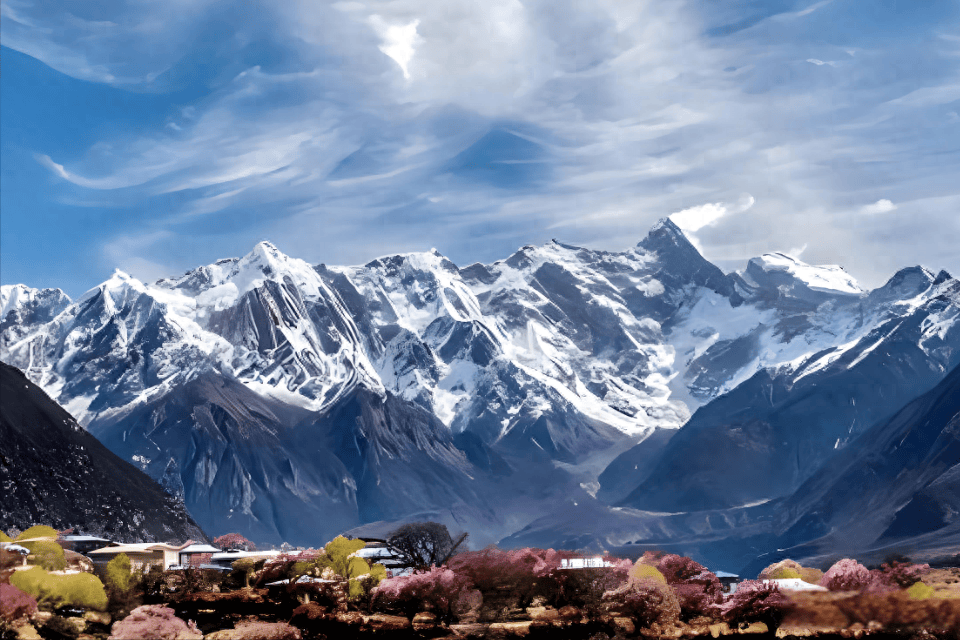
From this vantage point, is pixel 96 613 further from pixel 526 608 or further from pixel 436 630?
pixel 526 608

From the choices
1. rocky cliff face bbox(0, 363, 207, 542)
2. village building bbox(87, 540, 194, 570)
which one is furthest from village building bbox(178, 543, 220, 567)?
rocky cliff face bbox(0, 363, 207, 542)

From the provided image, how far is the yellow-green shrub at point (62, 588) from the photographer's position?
7944 centimetres

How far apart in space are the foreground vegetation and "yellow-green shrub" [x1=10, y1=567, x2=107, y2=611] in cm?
9

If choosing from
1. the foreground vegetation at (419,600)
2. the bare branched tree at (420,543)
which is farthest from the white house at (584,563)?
the bare branched tree at (420,543)

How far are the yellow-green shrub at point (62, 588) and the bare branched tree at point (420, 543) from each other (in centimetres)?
3931

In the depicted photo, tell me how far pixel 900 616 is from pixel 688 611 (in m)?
39.6

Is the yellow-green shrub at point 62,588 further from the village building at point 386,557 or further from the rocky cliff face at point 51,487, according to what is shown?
the rocky cliff face at point 51,487

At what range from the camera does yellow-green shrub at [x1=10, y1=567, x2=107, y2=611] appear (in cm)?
7944

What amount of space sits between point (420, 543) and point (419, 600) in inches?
2520

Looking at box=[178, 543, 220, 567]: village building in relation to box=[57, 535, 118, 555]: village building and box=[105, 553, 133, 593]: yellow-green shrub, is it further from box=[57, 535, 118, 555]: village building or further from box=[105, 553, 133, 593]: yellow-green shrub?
box=[105, 553, 133, 593]: yellow-green shrub

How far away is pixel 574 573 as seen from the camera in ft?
324

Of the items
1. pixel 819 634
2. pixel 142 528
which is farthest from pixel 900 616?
pixel 142 528

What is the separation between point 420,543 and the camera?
155 meters

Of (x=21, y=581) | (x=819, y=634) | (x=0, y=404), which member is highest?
(x=0, y=404)
